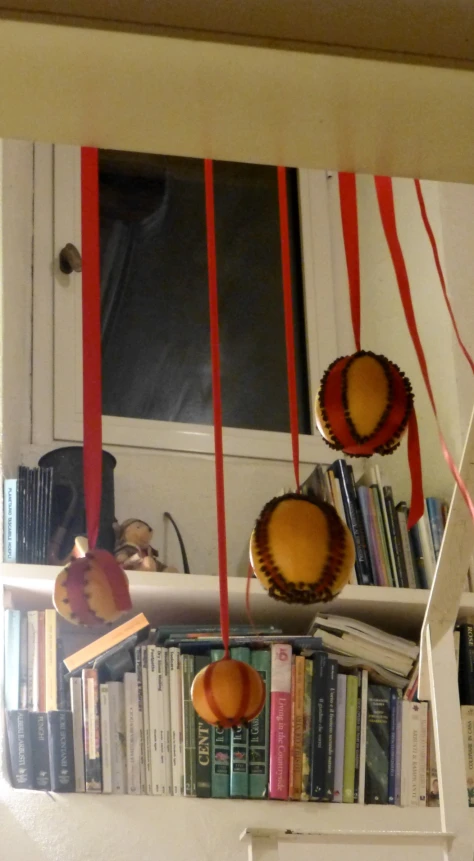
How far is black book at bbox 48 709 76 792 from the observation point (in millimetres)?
1483

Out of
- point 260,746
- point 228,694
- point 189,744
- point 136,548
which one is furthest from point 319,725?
point 228,694

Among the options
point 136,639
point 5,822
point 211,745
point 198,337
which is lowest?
point 5,822

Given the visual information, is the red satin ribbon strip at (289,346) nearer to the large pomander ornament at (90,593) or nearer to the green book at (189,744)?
the large pomander ornament at (90,593)

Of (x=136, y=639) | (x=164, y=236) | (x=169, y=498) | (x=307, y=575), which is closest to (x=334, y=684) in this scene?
(x=136, y=639)

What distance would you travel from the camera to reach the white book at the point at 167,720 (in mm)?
1526

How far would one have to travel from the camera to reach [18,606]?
168cm

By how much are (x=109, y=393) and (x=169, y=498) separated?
0.29 metres

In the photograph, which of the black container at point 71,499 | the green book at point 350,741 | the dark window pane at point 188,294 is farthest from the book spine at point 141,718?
the dark window pane at point 188,294

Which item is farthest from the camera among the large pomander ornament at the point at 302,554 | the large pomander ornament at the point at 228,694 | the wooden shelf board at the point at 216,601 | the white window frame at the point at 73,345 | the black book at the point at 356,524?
the white window frame at the point at 73,345

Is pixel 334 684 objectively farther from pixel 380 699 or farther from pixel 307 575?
pixel 307 575

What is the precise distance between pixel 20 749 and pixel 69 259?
41.5 inches

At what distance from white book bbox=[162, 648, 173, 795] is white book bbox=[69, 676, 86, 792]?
131 millimetres

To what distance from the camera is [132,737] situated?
5.00 ft

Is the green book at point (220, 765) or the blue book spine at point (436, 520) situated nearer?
the green book at point (220, 765)
